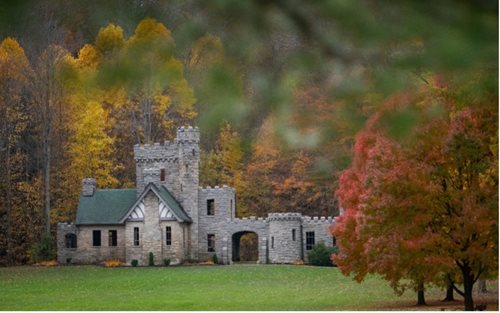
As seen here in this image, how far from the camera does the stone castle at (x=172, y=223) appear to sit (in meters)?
33.4

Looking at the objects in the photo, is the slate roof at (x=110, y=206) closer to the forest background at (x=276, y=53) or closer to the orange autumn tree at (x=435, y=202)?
the orange autumn tree at (x=435, y=202)

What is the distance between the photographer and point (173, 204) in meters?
33.9

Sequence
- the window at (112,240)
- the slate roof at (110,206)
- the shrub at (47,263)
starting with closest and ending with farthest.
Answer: the shrub at (47,263)
the slate roof at (110,206)
the window at (112,240)

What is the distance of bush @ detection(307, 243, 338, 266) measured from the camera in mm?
32469

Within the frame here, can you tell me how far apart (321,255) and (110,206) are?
328 inches

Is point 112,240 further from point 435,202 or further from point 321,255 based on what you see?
point 435,202

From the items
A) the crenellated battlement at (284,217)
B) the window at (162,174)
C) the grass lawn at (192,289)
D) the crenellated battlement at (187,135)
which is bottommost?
the grass lawn at (192,289)

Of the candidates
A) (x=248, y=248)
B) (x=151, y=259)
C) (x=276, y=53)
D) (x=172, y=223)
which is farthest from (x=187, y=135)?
(x=276, y=53)

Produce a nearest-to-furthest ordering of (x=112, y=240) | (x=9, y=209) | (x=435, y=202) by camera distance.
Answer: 1. (x=435, y=202)
2. (x=112, y=240)
3. (x=9, y=209)

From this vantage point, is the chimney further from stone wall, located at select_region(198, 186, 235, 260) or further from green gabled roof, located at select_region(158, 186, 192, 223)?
stone wall, located at select_region(198, 186, 235, 260)

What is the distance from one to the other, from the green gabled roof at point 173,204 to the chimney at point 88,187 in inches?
112

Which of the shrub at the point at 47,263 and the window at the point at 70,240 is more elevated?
the window at the point at 70,240

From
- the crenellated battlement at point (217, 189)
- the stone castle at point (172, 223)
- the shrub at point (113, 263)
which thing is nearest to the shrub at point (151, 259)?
the stone castle at point (172, 223)

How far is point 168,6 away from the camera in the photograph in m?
4.28
